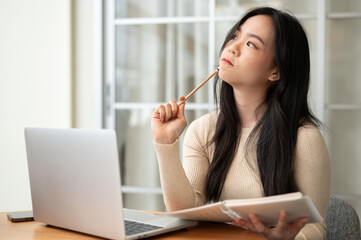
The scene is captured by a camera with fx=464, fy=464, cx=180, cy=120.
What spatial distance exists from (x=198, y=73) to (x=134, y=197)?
89 centimetres

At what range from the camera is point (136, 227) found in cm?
109

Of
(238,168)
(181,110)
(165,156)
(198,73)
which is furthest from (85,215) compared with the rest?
(198,73)

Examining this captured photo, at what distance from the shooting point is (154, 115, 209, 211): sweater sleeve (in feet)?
4.37

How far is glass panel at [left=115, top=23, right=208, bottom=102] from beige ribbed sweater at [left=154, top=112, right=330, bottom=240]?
4.19 ft

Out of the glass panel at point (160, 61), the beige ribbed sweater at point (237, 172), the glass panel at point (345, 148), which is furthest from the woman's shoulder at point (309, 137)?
the glass panel at point (160, 61)

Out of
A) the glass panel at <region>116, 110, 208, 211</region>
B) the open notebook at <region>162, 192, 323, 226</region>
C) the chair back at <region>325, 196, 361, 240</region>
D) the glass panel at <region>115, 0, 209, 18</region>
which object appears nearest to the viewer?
the open notebook at <region>162, 192, 323, 226</region>

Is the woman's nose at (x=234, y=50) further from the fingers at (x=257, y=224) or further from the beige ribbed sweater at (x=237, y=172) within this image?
the fingers at (x=257, y=224)

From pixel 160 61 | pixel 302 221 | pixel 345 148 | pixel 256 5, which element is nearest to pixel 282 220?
pixel 302 221

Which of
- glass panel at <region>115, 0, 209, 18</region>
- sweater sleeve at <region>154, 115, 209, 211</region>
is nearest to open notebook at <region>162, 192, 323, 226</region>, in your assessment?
sweater sleeve at <region>154, 115, 209, 211</region>

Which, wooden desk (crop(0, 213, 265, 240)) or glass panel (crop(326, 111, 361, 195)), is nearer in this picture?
wooden desk (crop(0, 213, 265, 240))

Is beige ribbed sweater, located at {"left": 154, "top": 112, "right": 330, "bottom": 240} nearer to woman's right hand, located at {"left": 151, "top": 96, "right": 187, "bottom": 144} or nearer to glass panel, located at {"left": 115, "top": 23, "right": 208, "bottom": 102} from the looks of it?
woman's right hand, located at {"left": 151, "top": 96, "right": 187, "bottom": 144}

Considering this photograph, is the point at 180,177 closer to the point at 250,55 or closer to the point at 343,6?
the point at 250,55

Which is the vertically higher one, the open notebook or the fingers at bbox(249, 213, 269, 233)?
the open notebook

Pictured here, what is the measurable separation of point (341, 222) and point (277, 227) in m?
0.45
